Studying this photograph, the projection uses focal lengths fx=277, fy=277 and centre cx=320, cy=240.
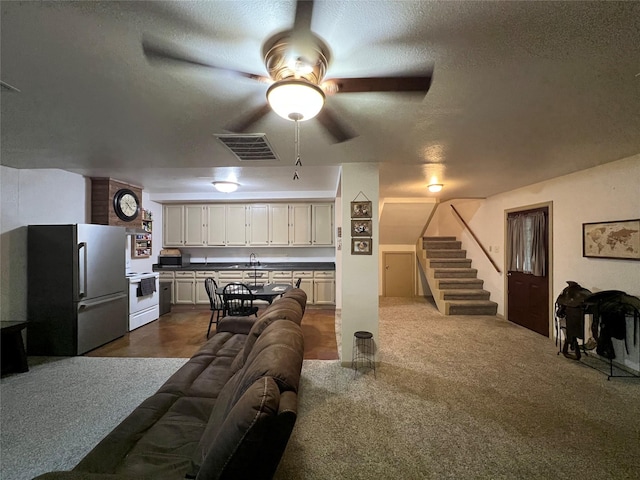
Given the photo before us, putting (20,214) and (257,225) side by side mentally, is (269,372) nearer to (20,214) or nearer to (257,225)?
(20,214)

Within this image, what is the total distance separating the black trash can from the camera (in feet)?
18.2

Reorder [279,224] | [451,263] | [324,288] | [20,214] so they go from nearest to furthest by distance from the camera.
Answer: [20,214]
[324,288]
[279,224]
[451,263]

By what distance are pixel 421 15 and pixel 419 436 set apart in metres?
2.61

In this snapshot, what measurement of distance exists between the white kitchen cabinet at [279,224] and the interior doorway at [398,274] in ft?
9.08

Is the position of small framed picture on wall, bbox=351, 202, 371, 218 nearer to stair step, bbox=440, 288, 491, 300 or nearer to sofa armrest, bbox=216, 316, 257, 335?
sofa armrest, bbox=216, 316, 257, 335

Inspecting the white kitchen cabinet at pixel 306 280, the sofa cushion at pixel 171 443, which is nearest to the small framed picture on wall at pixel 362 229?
the sofa cushion at pixel 171 443

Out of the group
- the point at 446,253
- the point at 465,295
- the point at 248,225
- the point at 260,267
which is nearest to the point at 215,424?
the point at 260,267

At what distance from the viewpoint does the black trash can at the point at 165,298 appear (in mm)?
5551

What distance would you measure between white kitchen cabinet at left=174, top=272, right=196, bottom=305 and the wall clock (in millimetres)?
1731

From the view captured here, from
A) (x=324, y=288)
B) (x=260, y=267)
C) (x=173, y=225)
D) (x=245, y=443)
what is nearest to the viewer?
(x=245, y=443)

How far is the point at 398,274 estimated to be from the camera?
7.38 meters

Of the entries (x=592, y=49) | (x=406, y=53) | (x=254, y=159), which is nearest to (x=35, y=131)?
(x=254, y=159)

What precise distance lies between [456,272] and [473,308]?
1038 mm

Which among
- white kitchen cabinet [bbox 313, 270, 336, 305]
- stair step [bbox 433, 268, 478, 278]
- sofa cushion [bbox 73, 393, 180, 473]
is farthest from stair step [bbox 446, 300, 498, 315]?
sofa cushion [bbox 73, 393, 180, 473]
